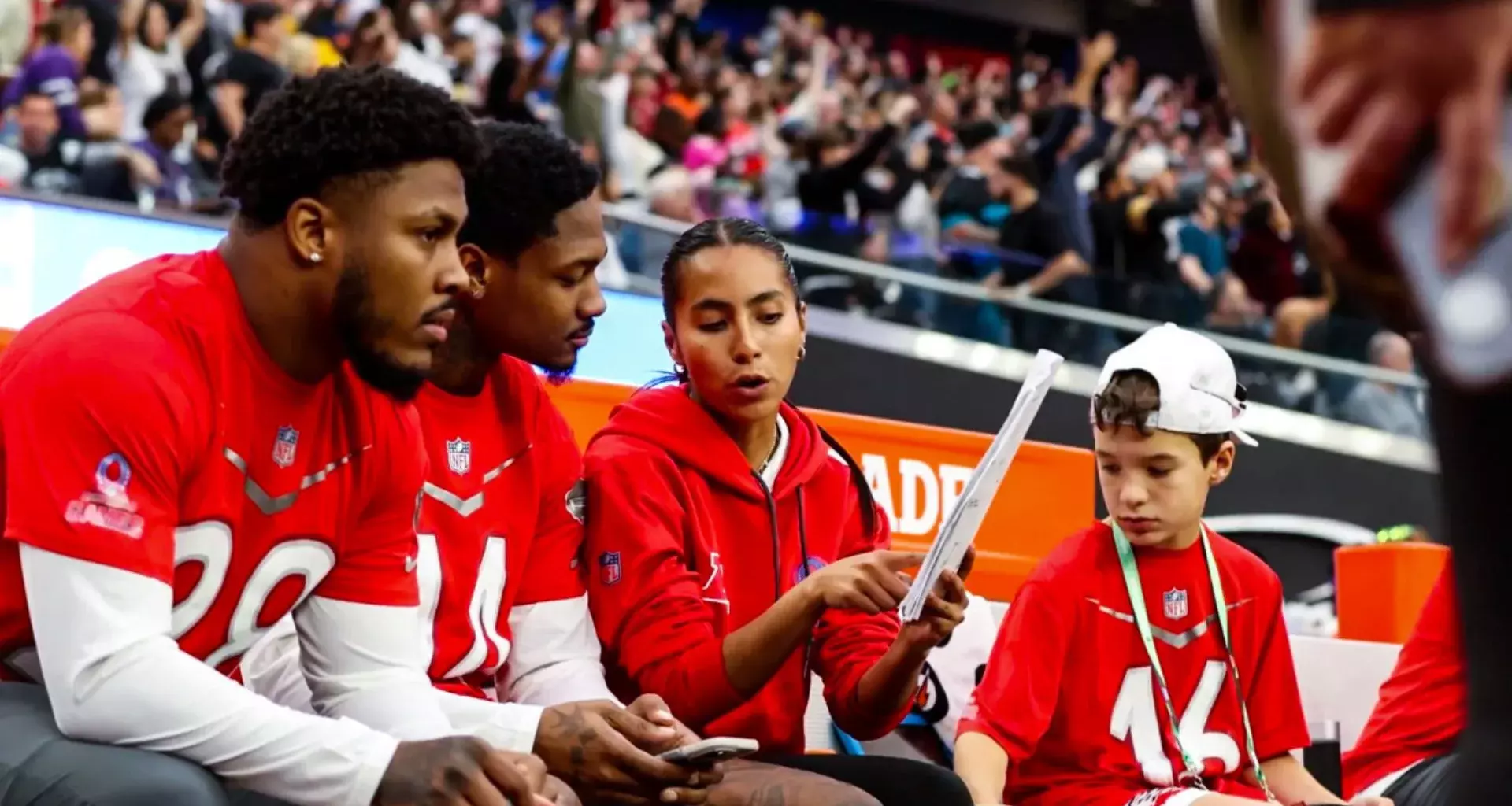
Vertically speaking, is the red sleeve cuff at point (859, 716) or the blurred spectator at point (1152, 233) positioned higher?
the blurred spectator at point (1152, 233)

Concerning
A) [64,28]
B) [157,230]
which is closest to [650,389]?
[157,230]

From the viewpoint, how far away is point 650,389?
3.18 metres

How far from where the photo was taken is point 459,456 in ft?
9.18

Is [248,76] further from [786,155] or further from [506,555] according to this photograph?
[506,555]

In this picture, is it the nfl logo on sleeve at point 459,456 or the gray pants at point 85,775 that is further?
the nfl logo on sleeve at point 459,456

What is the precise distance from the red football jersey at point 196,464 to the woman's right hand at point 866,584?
58 centimetres

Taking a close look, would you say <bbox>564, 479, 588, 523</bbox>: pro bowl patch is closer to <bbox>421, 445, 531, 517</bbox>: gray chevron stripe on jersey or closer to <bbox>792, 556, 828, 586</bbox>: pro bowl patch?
<bbox>421, 445, 531, 517</bbox>: gray chevron stripe on jersey

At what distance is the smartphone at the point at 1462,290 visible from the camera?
80 centimetres

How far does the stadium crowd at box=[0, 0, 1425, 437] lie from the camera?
807 cm

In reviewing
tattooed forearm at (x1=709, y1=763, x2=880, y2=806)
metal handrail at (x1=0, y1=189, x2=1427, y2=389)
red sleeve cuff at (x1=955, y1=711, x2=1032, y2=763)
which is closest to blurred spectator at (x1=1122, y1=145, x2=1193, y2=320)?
metal handrail at (x1=0, y1=189, x2=1427, y2=389)

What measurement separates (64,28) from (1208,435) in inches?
262

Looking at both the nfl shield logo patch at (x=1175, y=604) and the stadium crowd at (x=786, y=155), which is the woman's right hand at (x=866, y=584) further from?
the stadium crowd at (x=786, y=155)

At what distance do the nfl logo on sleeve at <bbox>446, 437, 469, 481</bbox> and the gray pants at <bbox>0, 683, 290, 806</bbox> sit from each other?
2.56ft

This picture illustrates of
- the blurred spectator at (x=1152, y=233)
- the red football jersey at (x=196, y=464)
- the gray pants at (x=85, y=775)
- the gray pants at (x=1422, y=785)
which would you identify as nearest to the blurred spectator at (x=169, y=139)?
the blurred spectator at (x=1152, y=233)
